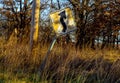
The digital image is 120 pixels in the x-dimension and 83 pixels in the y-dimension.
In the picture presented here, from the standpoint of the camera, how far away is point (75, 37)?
25281 mm

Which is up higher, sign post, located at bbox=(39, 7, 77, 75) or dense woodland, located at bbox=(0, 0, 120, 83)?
sign post, located at bbox=(39, 7, 77, 75)

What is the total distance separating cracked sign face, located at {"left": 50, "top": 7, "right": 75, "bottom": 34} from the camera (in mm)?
8445

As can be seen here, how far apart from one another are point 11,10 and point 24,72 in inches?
864

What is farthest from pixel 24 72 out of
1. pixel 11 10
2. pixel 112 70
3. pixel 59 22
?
pixel 11 10

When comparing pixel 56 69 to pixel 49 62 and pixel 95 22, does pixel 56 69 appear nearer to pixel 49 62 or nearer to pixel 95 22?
pixel 49 62

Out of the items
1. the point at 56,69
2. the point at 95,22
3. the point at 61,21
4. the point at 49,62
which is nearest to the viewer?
the point at 61,21

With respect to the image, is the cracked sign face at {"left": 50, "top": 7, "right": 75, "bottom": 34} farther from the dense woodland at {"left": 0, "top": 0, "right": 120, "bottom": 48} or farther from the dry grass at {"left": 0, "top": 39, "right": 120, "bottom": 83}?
the dense woodland at {"left": 0, "top": 0, "right": 120, "bottom": 48}

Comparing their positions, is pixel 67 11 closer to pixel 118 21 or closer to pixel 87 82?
pixel 87 82

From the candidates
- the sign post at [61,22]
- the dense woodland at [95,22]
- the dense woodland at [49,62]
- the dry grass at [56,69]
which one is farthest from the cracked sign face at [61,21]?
the dense woodland at [95,22]

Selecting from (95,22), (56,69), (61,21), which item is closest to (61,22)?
(61,21)

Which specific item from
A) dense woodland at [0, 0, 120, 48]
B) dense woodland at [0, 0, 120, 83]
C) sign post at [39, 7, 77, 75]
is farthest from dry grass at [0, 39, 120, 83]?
dense woodland at [0, 0, 120, 48]

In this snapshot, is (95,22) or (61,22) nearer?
(61,22)

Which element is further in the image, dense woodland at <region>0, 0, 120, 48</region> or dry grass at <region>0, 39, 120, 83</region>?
dense woodland at <region>0, 0, 120, 48</region>

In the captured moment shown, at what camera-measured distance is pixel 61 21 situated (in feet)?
27.8
